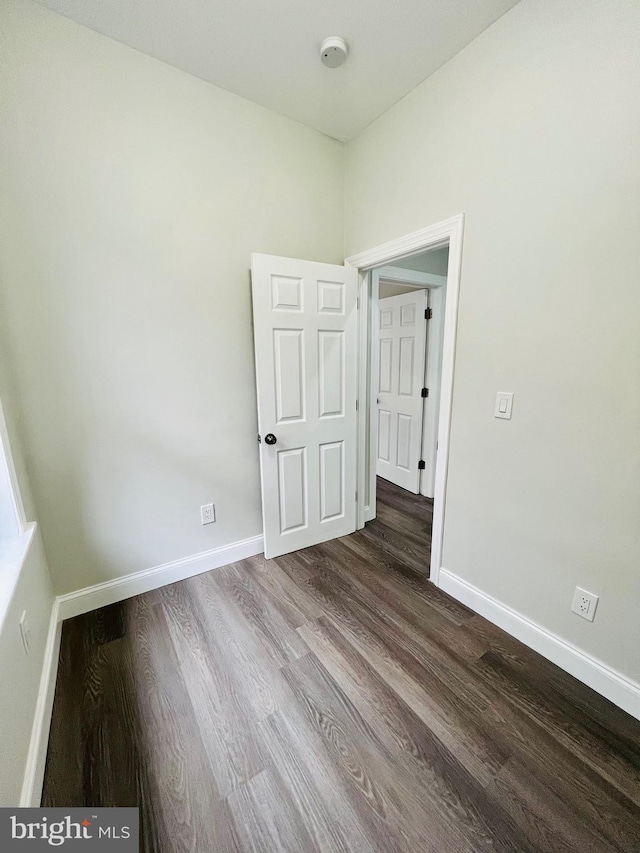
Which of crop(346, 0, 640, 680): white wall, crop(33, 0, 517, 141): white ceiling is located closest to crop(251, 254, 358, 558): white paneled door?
crop(346, 0, 640, 680): white wall

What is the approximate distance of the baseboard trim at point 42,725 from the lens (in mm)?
982

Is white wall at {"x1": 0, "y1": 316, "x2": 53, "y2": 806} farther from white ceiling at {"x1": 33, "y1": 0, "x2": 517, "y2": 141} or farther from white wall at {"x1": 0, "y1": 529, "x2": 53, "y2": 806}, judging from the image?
white ceiling at {"x1": 33, "y1": 0, "x2": 517, "y2": 141}

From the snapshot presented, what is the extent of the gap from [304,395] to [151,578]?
1453 mm

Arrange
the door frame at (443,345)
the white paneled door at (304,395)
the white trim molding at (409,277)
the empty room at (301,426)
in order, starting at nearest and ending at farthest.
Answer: the empty room at (301,426)
the door frame at (443,345)
the white paneled door at (304,395)
the white trim molding at (409,277)

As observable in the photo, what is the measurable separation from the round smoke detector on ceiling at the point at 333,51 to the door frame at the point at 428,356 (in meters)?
1.07

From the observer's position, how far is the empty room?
1.09 meters

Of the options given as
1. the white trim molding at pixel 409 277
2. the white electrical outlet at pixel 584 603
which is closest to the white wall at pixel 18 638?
the white electrical outlet at pixel 584 603

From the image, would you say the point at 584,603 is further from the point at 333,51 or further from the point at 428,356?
the point at 333,51

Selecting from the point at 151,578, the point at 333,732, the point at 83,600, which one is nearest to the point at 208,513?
the point at 151,578

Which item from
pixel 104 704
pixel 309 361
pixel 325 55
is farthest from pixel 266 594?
pixel 325 55

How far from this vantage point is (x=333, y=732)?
4.00 feet

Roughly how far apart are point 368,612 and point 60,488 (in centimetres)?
173

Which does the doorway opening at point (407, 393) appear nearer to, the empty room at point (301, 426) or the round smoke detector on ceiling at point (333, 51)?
the empty room at point (301, 426)

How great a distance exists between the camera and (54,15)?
55.4 inches
